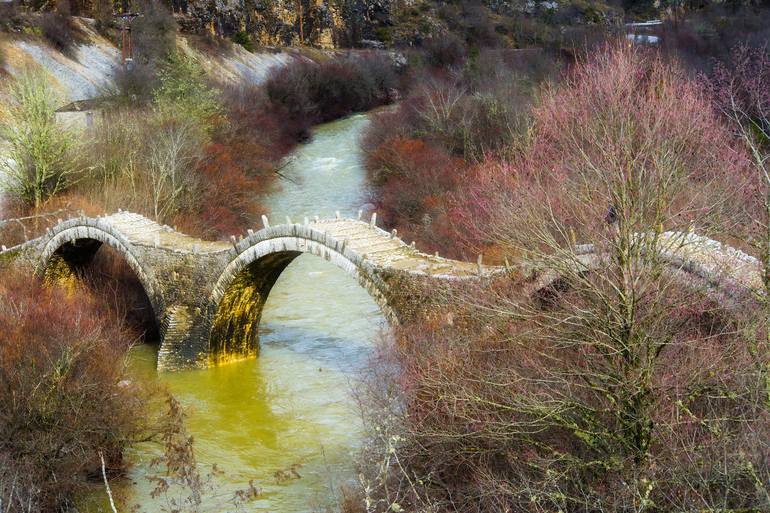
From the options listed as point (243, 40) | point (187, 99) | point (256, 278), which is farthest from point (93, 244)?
point (243, 40)

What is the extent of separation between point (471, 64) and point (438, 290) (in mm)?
40401

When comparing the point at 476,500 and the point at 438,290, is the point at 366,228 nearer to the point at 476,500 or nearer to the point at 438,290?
the point at 438,290

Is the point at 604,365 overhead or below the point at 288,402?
overhead

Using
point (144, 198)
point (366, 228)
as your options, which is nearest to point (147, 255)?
point (366, 228)

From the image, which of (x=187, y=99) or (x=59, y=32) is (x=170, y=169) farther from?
(x=59, y=32)

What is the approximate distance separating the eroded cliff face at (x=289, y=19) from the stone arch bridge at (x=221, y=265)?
42822 mm

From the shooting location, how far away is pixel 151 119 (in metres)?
37.7

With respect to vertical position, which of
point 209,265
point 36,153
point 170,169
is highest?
point 36,153

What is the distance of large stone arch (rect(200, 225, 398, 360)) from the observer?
Answer: 63.0ft

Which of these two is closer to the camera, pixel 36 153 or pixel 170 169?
pixel 36 153

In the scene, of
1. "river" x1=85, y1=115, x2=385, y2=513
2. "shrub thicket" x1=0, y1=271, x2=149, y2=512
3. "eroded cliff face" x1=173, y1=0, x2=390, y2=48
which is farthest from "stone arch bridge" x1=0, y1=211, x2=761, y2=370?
"eroded cliff face" x1=173, y1=0, x2=390, y2=48

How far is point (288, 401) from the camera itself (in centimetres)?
2184

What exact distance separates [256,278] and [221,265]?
38.3 inches

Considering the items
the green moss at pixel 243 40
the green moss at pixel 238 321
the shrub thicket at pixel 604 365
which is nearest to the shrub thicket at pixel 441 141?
the green moss at pixel 238 321
